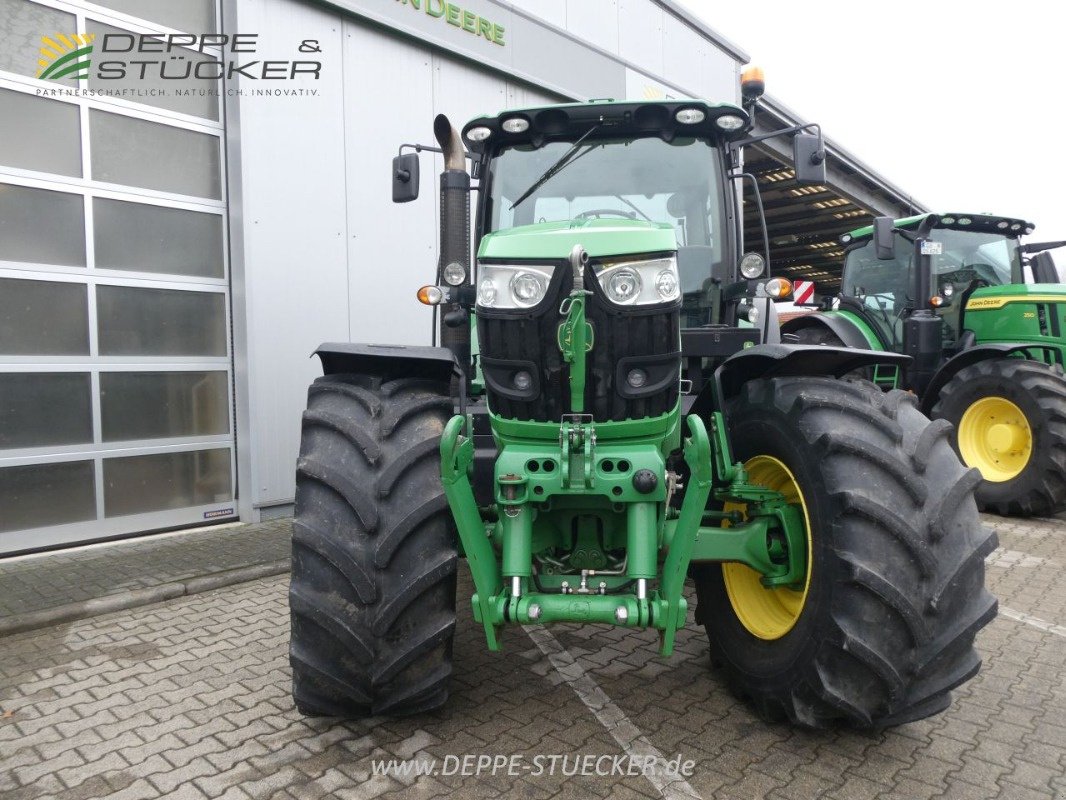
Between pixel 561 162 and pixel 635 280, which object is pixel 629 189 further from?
pixel 635 280

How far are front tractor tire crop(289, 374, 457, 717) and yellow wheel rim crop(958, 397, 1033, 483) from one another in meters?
5.79

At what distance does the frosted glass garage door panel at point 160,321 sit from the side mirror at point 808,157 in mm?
4572

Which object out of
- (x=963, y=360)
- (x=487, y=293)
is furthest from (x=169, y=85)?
(x=963, y=360)

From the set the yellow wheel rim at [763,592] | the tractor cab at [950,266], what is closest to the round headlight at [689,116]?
the yellow wheel rim at [763,592]

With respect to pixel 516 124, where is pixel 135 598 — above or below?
below

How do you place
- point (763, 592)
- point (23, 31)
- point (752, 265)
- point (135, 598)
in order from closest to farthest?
point (763, 592) < point (752, 265) < point (135, 598) < point (23, 31)

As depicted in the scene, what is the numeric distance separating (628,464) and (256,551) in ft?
12.3

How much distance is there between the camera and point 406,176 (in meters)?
4.16

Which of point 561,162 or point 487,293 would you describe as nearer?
point 487,293

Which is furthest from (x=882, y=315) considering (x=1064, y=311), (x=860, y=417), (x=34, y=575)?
(x=34, y=575)

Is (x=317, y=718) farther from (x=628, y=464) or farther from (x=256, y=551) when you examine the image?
(x=256, y=551)

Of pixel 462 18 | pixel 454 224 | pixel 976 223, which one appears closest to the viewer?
pixel 454 224

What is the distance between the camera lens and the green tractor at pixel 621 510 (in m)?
2.53

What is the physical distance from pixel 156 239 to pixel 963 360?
277 inches
